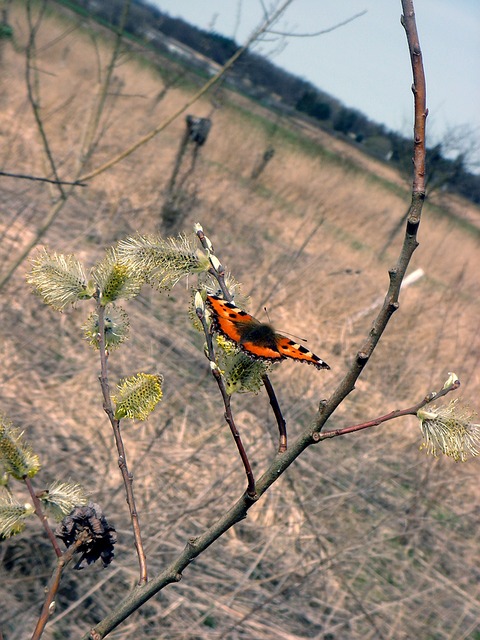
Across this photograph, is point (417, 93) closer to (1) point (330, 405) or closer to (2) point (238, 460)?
(1) point (330, 405)

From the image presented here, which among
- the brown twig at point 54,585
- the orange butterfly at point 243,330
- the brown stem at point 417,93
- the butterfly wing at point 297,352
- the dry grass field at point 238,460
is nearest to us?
the brown stem at point 417,93

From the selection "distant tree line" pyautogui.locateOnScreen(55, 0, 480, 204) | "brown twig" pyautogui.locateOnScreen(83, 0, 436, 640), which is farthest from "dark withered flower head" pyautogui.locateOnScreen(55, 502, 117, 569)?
"distant tree line" pyautogui.locateOnScreen(55, 0, 480, 204)

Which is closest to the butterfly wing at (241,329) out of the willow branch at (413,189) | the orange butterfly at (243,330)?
the orange butterfly at (243,330)

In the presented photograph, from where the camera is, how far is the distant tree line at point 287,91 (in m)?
6.16

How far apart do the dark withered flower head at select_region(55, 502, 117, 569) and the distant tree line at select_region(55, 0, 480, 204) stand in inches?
151

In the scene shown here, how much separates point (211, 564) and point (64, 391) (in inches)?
74.2

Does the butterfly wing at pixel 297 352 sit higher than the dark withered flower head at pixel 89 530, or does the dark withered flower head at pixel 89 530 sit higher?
the butterfly wing at pixel 297 352

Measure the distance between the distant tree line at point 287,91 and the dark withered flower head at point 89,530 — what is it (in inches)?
151

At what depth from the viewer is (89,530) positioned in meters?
0.92

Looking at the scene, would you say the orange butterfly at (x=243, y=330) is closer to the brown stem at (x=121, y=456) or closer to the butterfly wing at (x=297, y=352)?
the butterfly wing at (x=297, y=352)

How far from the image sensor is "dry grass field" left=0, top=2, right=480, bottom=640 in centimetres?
294

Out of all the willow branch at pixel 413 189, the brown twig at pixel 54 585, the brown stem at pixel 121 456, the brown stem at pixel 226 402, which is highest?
the willow branch at pixel 413 189

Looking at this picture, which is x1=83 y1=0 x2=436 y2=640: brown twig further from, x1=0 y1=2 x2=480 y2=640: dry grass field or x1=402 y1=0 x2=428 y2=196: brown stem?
x1=0 y1=2 x2=480 y2=640: dry grass field

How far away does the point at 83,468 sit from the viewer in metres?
3.61
